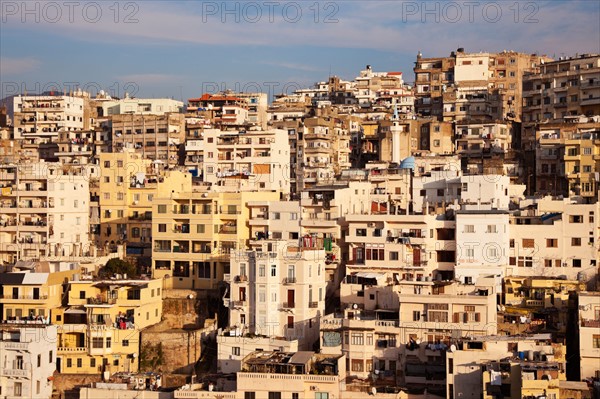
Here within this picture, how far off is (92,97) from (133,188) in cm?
3009

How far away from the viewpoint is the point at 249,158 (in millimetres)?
46375

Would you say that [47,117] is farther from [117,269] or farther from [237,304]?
[237,304]

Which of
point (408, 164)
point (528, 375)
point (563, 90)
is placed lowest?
point (528, 375)

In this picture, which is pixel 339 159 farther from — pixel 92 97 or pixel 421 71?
pixel 92 97

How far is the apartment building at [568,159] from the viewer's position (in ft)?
137

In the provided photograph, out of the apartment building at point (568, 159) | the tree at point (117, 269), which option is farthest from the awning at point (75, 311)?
the apartment building at point (568, 159)

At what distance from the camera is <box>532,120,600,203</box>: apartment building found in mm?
41781

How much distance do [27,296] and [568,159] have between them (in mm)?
22445

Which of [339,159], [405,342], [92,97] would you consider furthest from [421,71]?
[405,342]

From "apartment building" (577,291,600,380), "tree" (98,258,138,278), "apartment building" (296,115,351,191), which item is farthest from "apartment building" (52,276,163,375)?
"apartment building" (296,115,351,191)

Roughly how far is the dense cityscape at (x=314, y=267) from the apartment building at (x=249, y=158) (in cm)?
9

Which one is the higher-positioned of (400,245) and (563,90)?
(563,90)

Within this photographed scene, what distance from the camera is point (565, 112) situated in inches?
2013

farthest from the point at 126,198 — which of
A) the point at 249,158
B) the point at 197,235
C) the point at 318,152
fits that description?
the point at 318,152
